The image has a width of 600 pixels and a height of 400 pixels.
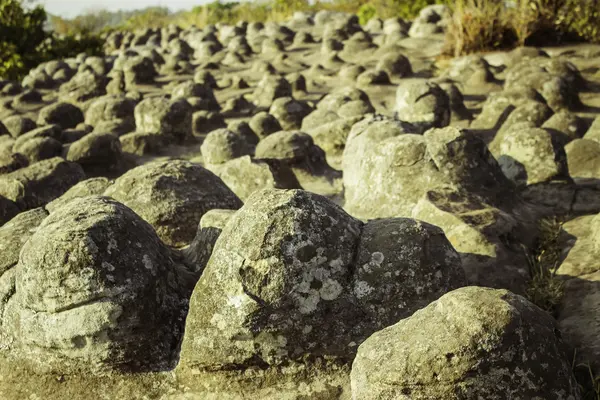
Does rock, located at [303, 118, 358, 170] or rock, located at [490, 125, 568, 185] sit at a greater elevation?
rock, located at [490, 125, 568, 185]

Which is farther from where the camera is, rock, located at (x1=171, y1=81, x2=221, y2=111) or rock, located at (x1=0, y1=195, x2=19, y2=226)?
rock, located at (x1=171, y1=81, x2=221, y2=111)

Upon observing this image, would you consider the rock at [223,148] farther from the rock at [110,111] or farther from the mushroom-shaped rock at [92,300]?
the mushroom-shaped rock at [92,300]

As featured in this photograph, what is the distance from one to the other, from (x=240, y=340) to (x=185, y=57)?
587 inches

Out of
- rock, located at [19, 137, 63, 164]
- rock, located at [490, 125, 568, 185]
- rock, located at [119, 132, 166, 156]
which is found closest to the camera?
rock, located at [490, 125, 568, 185]

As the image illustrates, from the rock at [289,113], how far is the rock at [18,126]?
4250 mm

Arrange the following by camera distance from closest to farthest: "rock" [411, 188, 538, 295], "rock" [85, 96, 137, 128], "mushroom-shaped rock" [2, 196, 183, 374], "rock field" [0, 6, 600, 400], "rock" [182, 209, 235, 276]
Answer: "rock field" [0, 6, 600, 400]
"mushroom-shaped rock" [2, 196, 183, 374]
"rock" [182, 209, 235, 276]
"rock" [411, 188, 538, 295]
"rock" [85, 96, 137, 128]

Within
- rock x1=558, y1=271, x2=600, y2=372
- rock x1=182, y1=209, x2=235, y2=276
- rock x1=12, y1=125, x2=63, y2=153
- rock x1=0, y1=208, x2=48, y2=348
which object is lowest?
rock x1=12, y1=125, x2=63, y2=153

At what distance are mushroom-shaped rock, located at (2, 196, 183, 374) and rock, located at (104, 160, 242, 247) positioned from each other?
114 cm

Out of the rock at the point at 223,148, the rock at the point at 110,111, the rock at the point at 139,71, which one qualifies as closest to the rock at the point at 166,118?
the rock at the point at 110,111

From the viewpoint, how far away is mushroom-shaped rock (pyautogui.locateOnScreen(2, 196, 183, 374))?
3500 millimetres

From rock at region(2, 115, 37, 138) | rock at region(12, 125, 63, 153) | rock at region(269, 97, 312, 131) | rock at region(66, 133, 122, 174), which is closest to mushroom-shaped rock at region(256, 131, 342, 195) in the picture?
rock at region(66, 133, 122, 174)

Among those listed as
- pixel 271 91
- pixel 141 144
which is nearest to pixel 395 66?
pixel 271 91

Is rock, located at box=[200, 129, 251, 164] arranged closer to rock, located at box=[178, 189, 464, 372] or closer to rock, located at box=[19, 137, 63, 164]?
rock, located at box=[19, 137, 63, 164]

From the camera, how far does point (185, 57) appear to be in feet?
57.1
